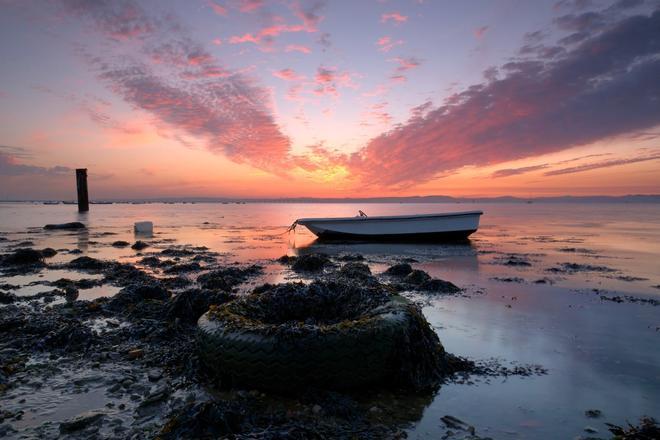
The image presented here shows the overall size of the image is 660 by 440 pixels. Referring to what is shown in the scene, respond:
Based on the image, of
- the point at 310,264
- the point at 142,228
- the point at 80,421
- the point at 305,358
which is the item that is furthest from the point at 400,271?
the point at 142,228

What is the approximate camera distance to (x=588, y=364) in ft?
16.6

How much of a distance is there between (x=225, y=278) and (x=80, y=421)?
743 centimetres

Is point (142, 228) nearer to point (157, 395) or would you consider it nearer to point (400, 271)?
point (400, 271)

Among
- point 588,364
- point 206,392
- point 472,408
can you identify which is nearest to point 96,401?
point 206,392

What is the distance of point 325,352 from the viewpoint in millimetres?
4074

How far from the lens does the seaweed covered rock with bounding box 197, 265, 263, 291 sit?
9805mm

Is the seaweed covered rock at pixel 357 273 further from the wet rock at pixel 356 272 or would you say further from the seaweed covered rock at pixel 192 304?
the seaweed covered rock at pixel 192 304

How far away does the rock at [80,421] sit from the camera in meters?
3.34

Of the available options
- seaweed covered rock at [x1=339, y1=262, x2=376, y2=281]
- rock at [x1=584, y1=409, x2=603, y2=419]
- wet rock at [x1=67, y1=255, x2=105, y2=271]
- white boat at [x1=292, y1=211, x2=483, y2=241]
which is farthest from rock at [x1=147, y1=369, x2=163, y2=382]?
white boat at [x1=292, y1=211, x2=483, y2=241]

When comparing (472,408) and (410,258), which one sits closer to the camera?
(472,408)

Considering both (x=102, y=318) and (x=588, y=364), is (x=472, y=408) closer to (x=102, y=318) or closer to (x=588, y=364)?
(x=588, y=364)

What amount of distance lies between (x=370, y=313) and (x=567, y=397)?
2.36 metres

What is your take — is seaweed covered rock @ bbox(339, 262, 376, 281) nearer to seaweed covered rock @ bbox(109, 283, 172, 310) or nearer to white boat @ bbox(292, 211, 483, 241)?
seaweed covered rock @ bbox(109, 283, 172, 310)

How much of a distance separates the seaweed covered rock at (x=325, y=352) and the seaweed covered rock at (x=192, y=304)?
1930mm
